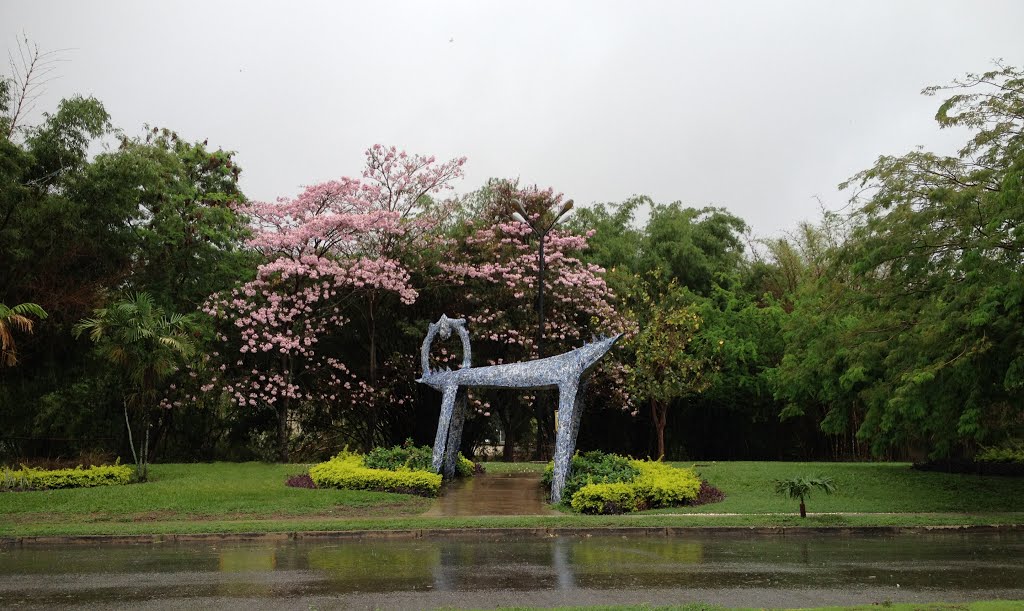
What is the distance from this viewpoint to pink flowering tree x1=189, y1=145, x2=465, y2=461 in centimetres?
2473

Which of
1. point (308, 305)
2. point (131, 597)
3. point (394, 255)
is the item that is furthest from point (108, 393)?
point (131, 597)

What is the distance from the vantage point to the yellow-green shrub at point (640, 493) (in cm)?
1550

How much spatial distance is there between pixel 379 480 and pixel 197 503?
3.48 metres

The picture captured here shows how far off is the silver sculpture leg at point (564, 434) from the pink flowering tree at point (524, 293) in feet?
30.4

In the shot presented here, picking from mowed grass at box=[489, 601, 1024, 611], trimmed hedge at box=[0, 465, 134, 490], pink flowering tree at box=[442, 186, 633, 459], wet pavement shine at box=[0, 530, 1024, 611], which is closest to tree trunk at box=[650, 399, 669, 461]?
pink flowering tree at box=[442, 186, 633, 459]

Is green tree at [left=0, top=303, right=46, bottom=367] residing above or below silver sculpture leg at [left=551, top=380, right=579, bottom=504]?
above

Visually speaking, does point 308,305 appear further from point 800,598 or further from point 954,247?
point 800,598

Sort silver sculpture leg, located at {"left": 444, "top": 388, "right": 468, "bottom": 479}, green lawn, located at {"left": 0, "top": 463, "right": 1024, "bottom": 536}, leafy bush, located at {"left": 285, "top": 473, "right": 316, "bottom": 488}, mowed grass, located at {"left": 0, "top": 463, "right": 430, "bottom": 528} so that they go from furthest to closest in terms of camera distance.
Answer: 1. silver sculpture leg, located at {"left": 444, "top": 388, "right": 468, "bottom": 479}
2. leafy bush, located at {"left": 285, "top": 473, "right": 316, "bottom": 488}
3. mowed grass, located at {"left": 0, "top": 463, "right": 430, "bottom": 528}
4. green lawn, located at {"left": 0, "top": 463, "right": 1024, "bottom": 536}

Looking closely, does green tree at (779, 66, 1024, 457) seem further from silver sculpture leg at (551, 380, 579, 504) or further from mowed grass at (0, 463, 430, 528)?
mowed grass at (0, 463, 430, 528)

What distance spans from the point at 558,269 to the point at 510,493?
34.2ft

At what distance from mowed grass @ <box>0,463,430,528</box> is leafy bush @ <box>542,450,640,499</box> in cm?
279

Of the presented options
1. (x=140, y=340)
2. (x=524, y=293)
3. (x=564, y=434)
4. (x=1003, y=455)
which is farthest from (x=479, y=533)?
(x=1003, y=455)

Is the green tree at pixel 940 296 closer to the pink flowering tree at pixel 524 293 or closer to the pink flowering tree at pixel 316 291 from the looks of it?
the pink flowering tree at pixel 524 293

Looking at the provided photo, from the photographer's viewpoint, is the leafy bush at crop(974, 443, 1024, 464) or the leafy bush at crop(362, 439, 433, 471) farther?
the leafy bush at crop(974, 443, 1024, 464)
